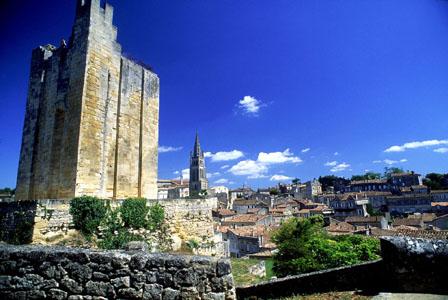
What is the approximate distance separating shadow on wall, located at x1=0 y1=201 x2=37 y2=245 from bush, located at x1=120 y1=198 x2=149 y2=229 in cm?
378

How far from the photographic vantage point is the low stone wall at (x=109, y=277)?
371 cm

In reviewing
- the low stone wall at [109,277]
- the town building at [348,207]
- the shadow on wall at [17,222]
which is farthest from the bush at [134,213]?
the town building at [348,207]

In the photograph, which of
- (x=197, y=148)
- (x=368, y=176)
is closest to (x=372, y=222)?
(x=197, y=148)

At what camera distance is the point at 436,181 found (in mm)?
108062

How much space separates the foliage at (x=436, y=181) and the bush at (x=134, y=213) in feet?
391

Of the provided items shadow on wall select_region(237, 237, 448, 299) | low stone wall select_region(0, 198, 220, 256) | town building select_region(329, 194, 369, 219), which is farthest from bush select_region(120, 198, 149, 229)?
town building select_region(329, 194, 369, 219)

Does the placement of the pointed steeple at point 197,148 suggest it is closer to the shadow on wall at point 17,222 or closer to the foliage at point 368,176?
the foliage at point 368,176

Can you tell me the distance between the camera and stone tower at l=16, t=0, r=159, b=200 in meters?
14.3

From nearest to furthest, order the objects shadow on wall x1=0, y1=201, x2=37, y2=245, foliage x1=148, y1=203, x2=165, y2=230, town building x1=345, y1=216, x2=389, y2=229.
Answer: shadow on wall x1=0, y1=201, x2=37, y2=245
foliage x1=148, y1=203, x2=165, y2=230
town building x1=345, y1=216, x2=389, y2=229

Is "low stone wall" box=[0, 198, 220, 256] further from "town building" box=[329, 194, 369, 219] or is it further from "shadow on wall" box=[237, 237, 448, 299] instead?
"town building" box=[329, 194, 369, 219]

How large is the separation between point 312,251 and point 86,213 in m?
19.1

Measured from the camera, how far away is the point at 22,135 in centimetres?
1731

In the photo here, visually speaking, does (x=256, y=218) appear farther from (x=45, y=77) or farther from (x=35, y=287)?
(x=35, y=287)

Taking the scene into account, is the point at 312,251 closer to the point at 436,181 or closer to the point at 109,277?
the point at 109,277
